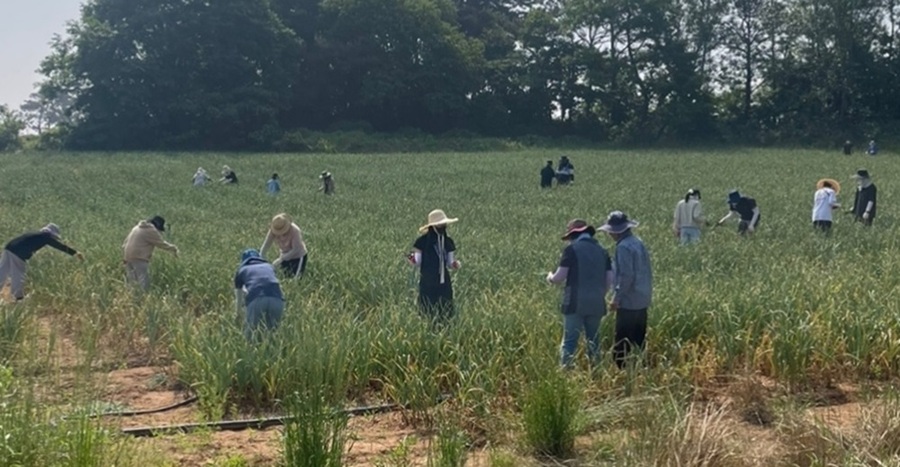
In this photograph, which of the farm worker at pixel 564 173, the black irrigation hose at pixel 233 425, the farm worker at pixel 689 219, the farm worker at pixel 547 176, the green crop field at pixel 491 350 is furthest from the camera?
the farm worker at pixel 564 173

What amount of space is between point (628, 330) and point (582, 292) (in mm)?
487

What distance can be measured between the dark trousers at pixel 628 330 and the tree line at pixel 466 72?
44.8 metres

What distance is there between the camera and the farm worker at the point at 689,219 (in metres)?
13.6

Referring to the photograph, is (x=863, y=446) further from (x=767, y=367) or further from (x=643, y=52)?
(x=643, y=52)

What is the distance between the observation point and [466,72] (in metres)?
59.2

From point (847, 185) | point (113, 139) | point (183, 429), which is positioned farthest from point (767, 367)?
point (113, 139)

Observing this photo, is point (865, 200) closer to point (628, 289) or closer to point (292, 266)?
point (628, 289)

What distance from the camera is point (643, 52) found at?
60438 millimetres

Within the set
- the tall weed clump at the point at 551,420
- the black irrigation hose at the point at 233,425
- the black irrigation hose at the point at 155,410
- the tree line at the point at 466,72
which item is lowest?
the black irrigation hose at the point at 155,410

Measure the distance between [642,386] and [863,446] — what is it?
5.09 ft

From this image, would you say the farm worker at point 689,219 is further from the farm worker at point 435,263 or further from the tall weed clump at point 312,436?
the tall weed clump at point 312,436

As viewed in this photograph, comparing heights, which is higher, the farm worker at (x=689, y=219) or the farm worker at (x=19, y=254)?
the farm worker at (x=689, y=219)

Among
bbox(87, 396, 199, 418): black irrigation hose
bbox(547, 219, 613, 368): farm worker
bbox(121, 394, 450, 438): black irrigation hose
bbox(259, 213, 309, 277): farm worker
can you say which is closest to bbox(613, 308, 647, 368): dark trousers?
bbox(547, 219, 613, 368): farm worker

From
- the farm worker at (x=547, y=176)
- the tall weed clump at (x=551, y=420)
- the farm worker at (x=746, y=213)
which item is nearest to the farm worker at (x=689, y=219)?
the farm worker at (x=746, y=213)
